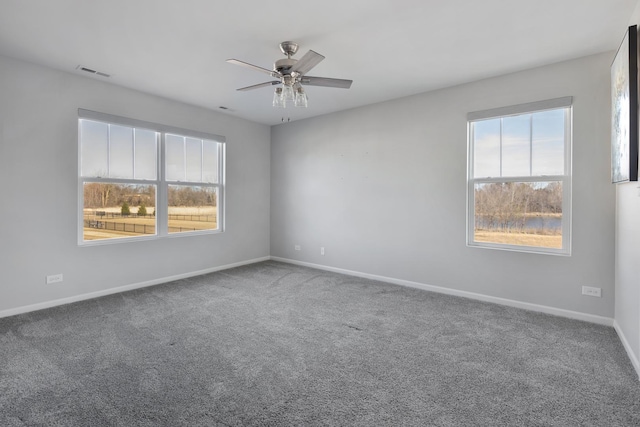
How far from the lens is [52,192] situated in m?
3.53

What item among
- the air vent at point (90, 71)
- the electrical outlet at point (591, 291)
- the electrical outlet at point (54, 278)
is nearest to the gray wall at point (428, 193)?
the electrical outlet at point (591, 291)

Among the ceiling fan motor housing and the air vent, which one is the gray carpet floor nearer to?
the ceiling fan motor housing

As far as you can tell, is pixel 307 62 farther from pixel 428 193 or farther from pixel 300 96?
pixel 428 193

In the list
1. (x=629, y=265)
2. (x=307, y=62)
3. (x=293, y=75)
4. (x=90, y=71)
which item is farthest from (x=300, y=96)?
(x=629, y=265)

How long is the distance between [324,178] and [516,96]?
9.83 feet

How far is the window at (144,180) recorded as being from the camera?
389 cm

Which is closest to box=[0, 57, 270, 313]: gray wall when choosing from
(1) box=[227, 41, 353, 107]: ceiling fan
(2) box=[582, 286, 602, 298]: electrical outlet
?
(1) box=[227, 41, 353, 107]: ceiling fan

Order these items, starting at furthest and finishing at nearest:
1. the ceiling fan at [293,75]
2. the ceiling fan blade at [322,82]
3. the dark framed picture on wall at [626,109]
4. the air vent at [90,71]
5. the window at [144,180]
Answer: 1. the window at [144,180]
2. the air vent at [90,71]
3. the ceiling fan blade at [322,82]
4. the ceiling fan at [293,75]
5. the dark framed picture on wall at [626,109]

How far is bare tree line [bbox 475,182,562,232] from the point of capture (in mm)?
3475

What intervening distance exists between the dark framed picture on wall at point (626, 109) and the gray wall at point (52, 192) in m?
5.13

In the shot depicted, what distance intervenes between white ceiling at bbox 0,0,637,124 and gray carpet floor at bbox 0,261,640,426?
274 centimetres

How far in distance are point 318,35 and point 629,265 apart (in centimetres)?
331

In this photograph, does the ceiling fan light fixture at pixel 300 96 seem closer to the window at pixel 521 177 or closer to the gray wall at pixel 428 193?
the gray wall at pixel 428 193

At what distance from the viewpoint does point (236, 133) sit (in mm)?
5570
